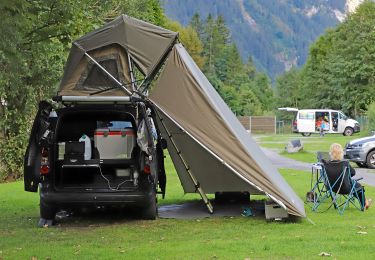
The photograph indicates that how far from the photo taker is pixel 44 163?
10.5m

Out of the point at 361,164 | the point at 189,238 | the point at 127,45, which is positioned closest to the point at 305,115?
the point at 361,164

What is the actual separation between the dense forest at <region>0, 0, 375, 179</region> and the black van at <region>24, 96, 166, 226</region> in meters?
0.94

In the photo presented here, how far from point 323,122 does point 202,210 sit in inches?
1730

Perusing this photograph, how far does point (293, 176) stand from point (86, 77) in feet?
31.2

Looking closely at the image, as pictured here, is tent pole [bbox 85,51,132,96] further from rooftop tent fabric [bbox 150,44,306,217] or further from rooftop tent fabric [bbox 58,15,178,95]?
rooftop tent fabric [bbox 150,44,306,217]

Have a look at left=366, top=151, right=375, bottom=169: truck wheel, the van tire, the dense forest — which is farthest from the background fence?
left=366, top=151, right=375, bottom=169: truck wheel

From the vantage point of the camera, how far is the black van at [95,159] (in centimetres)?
1036

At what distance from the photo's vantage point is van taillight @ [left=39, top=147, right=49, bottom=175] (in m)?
10.4

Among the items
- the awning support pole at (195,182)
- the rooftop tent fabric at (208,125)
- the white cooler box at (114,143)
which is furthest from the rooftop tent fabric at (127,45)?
the awning support pole at (195,182)

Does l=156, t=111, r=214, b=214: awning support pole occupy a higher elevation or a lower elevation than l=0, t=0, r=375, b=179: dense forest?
lower

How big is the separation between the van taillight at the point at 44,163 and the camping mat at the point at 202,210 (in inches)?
84.8

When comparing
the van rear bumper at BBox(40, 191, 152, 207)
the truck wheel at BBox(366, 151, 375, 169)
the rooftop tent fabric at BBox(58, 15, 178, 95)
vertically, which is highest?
the rooftop tent fabric at BBox(58, 15, 178, 95)

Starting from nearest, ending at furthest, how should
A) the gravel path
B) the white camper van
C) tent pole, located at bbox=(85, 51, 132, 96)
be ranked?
tent pole, located at bbox=(85, 51, 132, 96), the gravel path, the white camper van

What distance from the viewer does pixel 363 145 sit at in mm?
23109
